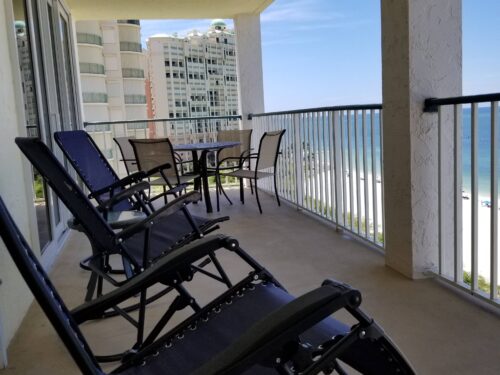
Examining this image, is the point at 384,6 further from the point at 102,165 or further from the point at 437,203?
the point at 102,165

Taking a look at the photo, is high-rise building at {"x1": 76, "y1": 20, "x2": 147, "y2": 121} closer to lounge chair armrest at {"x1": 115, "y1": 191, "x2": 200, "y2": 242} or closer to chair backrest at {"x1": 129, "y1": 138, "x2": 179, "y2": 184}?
chair backrest at {"x1": 129, "y1": 138, "x2": 179, "y2": 184}

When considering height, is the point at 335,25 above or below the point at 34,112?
above

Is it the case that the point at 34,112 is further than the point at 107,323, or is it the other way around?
the point at 34,112

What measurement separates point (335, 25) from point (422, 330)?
34.5 m

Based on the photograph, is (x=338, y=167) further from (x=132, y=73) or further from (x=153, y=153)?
(x=132, y=73)

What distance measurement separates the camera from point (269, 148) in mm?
5023

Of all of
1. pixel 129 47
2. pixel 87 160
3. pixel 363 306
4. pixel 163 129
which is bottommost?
pixel 363 306

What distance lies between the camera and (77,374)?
1987 millimetres

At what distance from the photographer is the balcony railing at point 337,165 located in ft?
11.3

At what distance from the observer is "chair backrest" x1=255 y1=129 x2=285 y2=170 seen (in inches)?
193

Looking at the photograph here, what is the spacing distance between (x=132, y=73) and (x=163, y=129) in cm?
1804

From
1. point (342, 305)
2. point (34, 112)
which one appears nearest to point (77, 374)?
point (342, 305)

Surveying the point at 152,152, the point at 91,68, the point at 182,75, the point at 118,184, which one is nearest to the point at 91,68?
the point at 91,68

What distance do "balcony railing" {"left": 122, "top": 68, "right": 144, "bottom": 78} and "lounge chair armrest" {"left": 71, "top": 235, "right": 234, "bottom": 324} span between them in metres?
23.8
